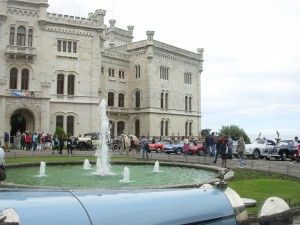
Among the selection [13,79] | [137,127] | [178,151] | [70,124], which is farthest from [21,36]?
[137,127]

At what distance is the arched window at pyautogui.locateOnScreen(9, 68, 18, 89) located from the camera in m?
39.5

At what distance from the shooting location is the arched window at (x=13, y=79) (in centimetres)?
3947

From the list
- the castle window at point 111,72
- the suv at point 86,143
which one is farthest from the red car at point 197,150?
the castle window at point 111,72

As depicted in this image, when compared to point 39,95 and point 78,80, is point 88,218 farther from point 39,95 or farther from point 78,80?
point 78,80

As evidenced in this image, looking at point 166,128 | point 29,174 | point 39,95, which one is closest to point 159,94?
point 166,128

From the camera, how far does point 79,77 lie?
43938 millimetres

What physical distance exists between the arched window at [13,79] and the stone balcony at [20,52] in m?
1.26

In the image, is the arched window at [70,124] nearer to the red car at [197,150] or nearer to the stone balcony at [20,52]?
the stone balcony at [20,52]

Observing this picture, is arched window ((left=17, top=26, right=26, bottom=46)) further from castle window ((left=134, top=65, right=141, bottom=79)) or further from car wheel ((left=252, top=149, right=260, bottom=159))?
car wheel ((left=252, top=149, right=260, bottom=159))

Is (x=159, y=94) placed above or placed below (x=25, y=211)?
above

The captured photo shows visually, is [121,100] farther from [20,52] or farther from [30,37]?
[20,52]

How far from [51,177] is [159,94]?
38.1m

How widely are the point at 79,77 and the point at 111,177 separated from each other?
29218 millimetres

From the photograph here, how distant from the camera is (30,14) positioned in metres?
40.7
